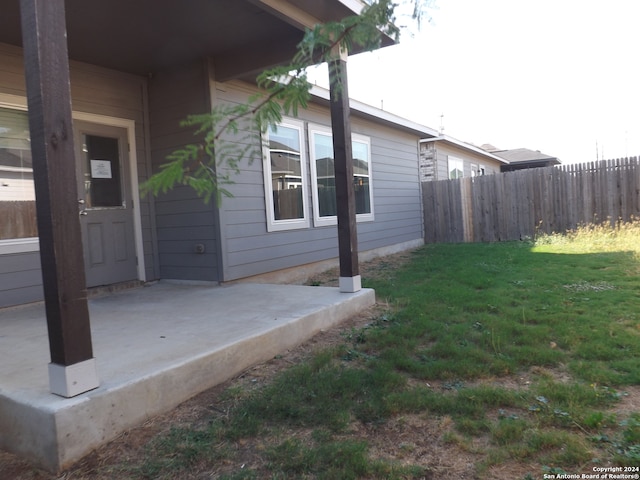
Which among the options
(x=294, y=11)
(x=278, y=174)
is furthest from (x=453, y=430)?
(x=278, y=174)

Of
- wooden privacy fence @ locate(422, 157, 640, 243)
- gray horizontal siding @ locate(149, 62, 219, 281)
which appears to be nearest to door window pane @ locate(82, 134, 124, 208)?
gray horizontal siding @ locate(149, 62, 219, 281)

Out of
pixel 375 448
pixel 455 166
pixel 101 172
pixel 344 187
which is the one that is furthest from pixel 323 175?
pixel 455 166

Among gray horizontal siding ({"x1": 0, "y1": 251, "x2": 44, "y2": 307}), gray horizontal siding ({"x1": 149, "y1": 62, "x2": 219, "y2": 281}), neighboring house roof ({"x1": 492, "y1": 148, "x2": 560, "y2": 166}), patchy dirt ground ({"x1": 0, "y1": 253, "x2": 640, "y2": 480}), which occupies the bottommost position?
patchy dirt ground ({"x1": 0, "y1": 253, "x2": 640, "y2": 480})

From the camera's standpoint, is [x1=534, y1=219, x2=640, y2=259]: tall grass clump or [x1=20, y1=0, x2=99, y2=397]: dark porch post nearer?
[x1=20, y1=0, x2=99, y2=397]: dark porch post

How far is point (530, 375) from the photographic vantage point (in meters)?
3.11

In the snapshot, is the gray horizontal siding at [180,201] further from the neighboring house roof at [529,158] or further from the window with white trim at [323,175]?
the neighboring house roof at [529,158]

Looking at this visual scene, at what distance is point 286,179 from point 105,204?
2.55m

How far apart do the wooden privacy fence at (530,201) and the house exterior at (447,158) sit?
167cm

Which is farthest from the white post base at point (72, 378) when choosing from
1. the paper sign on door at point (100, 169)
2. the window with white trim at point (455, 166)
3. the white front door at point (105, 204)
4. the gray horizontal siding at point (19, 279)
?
the window with white trim at point (455, 166)

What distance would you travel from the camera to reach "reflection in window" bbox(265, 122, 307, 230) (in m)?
6.59

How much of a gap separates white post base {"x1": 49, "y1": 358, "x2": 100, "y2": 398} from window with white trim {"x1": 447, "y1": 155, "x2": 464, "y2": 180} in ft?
50.1

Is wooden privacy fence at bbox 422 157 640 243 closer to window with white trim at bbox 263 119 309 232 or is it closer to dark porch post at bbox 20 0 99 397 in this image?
window with white trim at bbox 263 119 309 232

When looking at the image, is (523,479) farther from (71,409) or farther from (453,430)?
(71,409)

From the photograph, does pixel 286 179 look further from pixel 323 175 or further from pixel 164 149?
pixel 164 149
